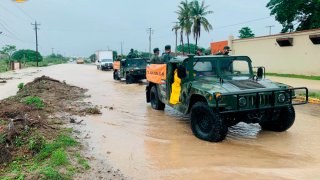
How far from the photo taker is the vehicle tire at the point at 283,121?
7.32 m

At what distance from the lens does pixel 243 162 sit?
5.80 metres

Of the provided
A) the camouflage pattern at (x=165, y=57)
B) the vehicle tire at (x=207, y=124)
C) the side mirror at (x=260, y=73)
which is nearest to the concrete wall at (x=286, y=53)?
the camouflage pattern at (x=165, y=57)

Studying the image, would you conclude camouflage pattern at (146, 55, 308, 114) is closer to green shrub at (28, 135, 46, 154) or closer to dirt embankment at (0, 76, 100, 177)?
dirt embankment at (0, 76, 100, 177)

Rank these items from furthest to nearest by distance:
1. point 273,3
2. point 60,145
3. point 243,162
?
point 273,3, point 60,145, point 243,162

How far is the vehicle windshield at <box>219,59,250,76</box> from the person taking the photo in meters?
7.86

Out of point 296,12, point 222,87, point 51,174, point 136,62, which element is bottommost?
point 51,174

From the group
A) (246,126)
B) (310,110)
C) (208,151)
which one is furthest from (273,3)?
(208,151)

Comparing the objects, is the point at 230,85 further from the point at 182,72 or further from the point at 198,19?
the point at 198,19

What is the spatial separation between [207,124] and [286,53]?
827 inches

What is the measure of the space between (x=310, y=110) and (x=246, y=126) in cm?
341

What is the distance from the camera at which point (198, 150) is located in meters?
6.49

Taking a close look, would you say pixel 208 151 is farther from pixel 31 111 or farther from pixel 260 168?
pixel 31 111

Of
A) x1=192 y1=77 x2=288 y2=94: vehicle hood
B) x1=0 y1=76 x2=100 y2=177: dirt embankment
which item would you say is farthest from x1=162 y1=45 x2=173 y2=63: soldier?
x1=0 y1=76 x2=100 y2=177: dirt embankment

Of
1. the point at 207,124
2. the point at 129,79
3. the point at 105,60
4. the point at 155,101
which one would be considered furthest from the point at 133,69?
the point at 105,60
